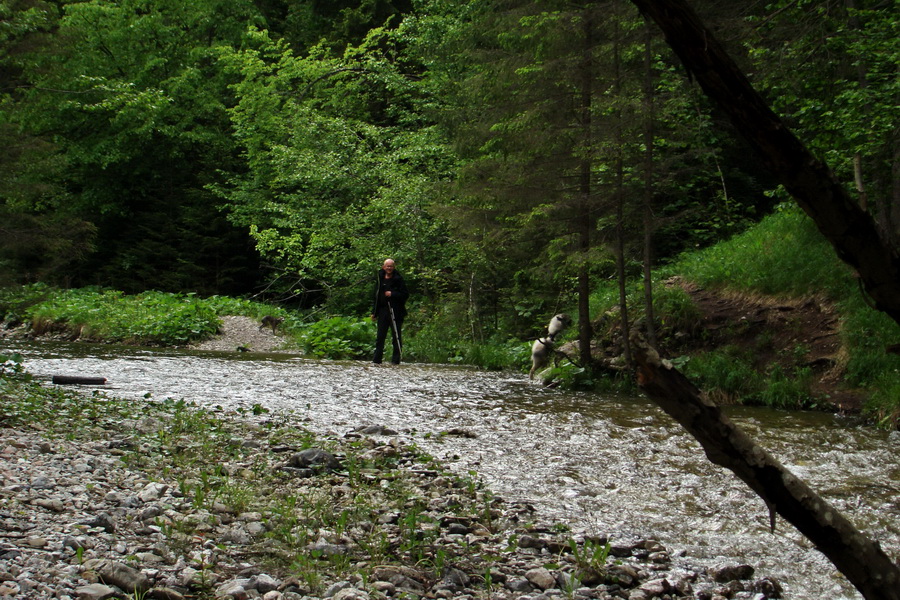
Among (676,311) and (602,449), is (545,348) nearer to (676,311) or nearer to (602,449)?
(676,311)

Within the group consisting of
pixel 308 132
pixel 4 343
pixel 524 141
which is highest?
pixel 308 132

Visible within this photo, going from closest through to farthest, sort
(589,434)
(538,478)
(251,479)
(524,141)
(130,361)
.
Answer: (251,479) < (538,478) < (589,434) < (524,141) < (130,361)

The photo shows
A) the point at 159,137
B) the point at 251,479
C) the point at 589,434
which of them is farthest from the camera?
the point at 159,137

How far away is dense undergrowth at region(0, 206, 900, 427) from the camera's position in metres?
10.8

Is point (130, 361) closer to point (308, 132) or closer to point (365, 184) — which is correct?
point (365, 184)

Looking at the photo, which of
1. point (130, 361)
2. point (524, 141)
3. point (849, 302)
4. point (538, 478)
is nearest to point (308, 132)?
point (130, 361)

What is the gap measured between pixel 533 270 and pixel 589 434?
5.71 m

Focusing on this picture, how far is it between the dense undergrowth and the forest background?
2.7 inches

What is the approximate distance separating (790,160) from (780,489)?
1035 millimetres

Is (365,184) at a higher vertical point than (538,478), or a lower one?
higher

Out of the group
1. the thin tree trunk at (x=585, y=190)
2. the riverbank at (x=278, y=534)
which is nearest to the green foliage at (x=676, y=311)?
the thin tree trunk at (x=585, y=190)

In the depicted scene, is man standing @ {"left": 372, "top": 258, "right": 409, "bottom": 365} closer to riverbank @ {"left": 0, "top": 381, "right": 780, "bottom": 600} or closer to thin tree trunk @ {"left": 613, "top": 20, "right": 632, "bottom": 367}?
thin tree trunk @ {"left": 613, "top": 20, "right": 632, "bottom": 367}

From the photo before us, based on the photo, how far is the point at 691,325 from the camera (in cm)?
1306

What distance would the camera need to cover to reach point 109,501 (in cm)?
452
